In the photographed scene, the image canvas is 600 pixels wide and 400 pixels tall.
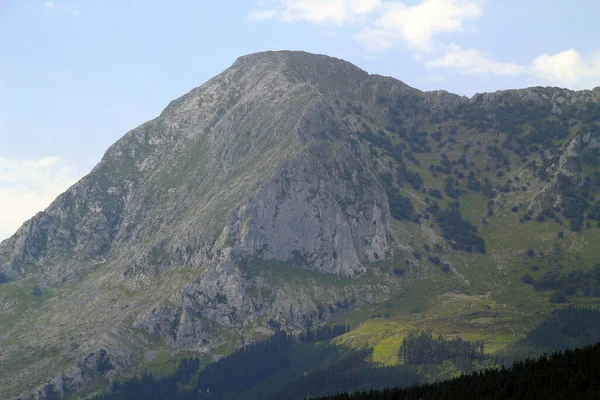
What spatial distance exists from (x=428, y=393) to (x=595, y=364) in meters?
38.9


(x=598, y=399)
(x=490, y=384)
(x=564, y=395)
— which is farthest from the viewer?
(x=490, y=384)

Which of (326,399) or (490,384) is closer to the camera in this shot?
(490,384)

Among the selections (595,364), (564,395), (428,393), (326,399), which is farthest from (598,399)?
(326,399)

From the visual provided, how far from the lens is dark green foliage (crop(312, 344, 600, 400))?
6319 inches

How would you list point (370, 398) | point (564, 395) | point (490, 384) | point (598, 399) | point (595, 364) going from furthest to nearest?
point (370, 398) < point (490, 384) < point (595, 364) < point (564, 395) < point (598, 399)

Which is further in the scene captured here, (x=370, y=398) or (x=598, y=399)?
(x=370, y=398)

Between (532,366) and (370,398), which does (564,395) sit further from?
(370,398)

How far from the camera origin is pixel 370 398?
191750 mm

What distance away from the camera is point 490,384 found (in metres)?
178

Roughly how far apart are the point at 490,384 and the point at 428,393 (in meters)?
15.5

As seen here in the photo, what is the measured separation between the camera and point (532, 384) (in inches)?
6752

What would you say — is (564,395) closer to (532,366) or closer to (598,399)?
(598,399)

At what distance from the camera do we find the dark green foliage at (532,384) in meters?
160

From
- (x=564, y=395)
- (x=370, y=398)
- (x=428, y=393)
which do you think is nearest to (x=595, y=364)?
(x=564, y=395)
